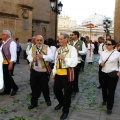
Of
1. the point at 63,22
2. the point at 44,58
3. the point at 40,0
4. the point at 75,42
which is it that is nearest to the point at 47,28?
the point at 40,0

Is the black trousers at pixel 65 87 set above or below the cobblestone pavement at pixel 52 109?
above

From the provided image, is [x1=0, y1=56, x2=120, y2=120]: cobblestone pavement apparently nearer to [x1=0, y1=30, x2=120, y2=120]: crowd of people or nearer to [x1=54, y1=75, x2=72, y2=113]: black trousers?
[x1=0, y1=30, x2=120, y2=120]: crowd of people

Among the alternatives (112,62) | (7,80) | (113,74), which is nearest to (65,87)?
(113,74)

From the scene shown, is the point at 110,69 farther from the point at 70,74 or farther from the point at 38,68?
the point at 38,68

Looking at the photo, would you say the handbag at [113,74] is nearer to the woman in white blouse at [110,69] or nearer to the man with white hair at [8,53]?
the woman in white blouse at [110,69]

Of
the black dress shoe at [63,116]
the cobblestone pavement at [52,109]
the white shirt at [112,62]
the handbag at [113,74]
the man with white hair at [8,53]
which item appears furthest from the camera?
the man with white hair at [8,53]

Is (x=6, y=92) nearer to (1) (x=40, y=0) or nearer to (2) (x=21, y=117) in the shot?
(2) (x=21, y=117)

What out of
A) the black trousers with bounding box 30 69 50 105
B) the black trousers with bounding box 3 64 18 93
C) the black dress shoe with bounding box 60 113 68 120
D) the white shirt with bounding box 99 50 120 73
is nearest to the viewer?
the black dress shoe with bounding box 60 113 68 120

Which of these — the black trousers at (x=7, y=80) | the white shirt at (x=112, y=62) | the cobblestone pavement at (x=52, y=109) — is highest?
the white shirt at (x=112, y=62)

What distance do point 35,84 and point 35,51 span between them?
764 mm

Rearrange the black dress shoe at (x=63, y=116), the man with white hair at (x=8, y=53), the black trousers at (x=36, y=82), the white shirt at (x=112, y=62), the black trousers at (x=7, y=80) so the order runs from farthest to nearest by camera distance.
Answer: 1. the black trousers at (x=7, y=80)
2. the man with white hair at (x=8, y=53)
3. the black trousers at (x=36, y=82)
4. the white shirt at (x=112, y=62)
5. the black dress shoe at (x=63, y=116)

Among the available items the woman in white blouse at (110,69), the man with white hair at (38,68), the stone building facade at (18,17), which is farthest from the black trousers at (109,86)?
the stone building facade at (18,17)

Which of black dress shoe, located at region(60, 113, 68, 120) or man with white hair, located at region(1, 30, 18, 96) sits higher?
man with white hair, located at region(1, 30, 18, 96)

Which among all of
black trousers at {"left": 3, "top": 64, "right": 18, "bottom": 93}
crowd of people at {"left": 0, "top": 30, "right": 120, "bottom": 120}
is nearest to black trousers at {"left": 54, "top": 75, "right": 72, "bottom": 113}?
crowd of people at {"left": 0, "top": 30, "right": 120, "bottom": 120}
